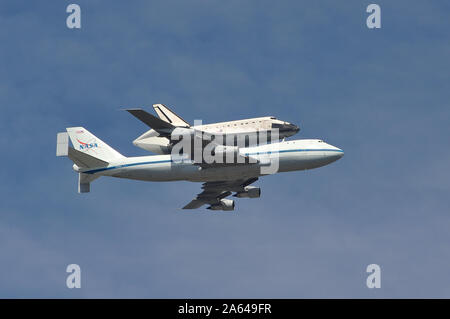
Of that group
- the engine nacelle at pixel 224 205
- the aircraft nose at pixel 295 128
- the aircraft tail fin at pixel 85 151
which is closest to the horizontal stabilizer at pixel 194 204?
the engine nacelle at pixel 224 205

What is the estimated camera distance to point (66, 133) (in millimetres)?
80188

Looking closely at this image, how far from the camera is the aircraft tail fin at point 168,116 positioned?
89000 millimetres

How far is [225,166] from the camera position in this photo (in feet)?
267

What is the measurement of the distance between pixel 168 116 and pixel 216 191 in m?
9.73

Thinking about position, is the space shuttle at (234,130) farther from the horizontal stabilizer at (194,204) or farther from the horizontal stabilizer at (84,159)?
the horizontal stabilizer at (194,204)

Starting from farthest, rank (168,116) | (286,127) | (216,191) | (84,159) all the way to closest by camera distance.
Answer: (216,191) < (168,116) < (286,127) < (84,159)

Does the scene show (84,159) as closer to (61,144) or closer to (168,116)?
(61,144)

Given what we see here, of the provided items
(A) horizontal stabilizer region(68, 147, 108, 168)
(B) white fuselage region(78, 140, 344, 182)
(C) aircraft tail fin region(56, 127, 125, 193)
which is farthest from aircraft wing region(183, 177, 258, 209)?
(A) horizontal stabilizer region(68, 147, 108, 168)

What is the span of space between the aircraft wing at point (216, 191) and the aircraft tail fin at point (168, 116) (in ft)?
24.6

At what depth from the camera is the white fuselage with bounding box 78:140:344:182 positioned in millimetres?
81312

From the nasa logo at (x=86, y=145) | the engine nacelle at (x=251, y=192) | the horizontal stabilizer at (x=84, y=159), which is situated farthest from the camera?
the engine nacelle at (x=251, y=192)

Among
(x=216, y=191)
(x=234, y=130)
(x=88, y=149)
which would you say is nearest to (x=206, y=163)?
(x=234, y=130)

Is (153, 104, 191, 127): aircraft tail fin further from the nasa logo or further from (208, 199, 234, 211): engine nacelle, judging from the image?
(208, 199, 234, 211): engine nacelle
